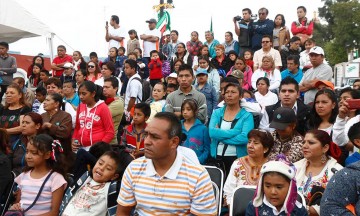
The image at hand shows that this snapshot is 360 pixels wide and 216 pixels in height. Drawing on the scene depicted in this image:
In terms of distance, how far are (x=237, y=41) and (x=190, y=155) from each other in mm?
8740

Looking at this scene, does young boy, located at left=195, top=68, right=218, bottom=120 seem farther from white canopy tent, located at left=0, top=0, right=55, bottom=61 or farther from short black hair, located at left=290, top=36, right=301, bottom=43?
white canopy tent, located at left=0, top=0, right=55, bottom=61

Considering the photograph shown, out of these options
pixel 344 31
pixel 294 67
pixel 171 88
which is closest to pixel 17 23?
pixel 171 88

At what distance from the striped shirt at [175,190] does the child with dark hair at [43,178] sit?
1.67m

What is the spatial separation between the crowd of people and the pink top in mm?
10

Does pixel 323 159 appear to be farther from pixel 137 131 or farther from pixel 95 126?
pixel 95 126

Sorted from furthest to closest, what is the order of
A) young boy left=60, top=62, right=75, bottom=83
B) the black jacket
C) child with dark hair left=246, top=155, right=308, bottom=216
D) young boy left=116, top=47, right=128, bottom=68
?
young boy left=116, top=47, right=128, bottom=68
young boy left=60, top=62, right=75, bottom=83
the black jacket
child with dark hair left=246, top=155, right=308, bottom=216

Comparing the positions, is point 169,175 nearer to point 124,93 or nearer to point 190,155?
point 190,155

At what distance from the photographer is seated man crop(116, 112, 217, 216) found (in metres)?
3.48

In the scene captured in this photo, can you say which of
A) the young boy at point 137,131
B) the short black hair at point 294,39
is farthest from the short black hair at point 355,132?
the short black hair at point 294,39

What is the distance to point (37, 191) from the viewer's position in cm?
499

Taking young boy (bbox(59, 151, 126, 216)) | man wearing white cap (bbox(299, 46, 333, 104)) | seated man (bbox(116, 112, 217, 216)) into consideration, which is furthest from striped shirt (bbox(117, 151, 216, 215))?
man wearing white cap (bbox(299, 46, 333, 104))

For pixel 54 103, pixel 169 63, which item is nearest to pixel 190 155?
pixel 54 103

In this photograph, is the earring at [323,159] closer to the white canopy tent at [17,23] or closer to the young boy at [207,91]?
the young boy at [207,91]

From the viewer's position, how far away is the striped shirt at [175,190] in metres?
3.47
